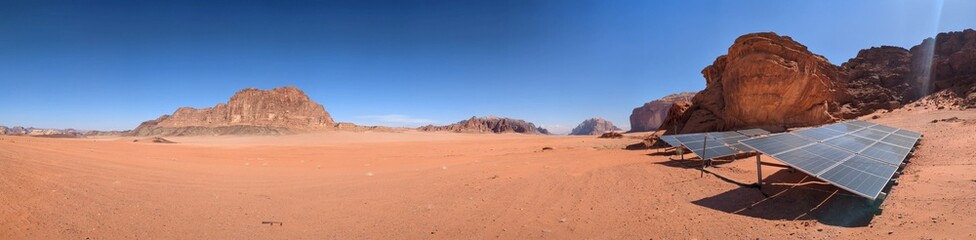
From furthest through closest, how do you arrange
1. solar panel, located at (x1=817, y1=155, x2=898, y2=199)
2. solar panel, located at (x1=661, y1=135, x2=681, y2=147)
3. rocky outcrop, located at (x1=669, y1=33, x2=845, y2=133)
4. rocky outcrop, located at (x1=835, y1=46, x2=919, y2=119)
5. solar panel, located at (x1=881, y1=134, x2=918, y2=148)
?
rocky outcrop, located at (x1=835, y1=46, x2=919, y2=119) < rocky outcrop, located at (x1=669, y1=33, x2=845, y2=133) < solar panel, located at (x1=661, y1=135, x2=681, y2=147) < solar panel, located at (x1=881, y1=134, x2=918, y2=148) < solar panel, located at (x1=817, y1=155, x2=898, y2=199)

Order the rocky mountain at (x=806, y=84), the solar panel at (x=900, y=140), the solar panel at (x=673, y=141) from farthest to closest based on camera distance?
the rocky mountain at (x=806, y=84), the solar panel at (x=673, y=141), the solar panel at (x=900, y=140)

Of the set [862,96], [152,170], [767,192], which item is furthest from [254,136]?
[862,96]

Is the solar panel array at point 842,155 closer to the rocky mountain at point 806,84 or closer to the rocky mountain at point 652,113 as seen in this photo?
the rocky mountain at point 806,84

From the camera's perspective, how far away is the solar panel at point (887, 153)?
7.36 m

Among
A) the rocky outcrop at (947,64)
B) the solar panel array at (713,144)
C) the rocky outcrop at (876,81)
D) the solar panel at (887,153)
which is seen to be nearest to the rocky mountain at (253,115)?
the solar panel array at (713,144)

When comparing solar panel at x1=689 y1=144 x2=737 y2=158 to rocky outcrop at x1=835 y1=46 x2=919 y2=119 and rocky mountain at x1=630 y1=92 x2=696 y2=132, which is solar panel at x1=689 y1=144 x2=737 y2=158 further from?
rocky mountain at x1=630 y1=92 x2=696 y2=132

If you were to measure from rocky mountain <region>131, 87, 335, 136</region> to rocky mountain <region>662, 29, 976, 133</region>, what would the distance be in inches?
3144

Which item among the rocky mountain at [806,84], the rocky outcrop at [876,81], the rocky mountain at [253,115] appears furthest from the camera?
the rocky mountain at [253,115]

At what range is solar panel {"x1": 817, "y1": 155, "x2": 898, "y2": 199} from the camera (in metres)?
5.05

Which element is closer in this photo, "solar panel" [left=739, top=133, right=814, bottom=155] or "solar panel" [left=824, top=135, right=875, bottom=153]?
"solar panel" [left=739, top=133, right=814, bottom=155]

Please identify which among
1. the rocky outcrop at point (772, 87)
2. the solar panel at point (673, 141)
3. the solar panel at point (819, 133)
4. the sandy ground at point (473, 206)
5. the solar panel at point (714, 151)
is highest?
the rocky outcrop at point (772, 87)

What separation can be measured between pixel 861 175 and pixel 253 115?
→ 347 feet

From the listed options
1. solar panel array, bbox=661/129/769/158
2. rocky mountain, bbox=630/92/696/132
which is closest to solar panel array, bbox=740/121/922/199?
solar panel array, bbox=661/129/769/158

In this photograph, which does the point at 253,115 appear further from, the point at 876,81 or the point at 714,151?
the point at 876,81
